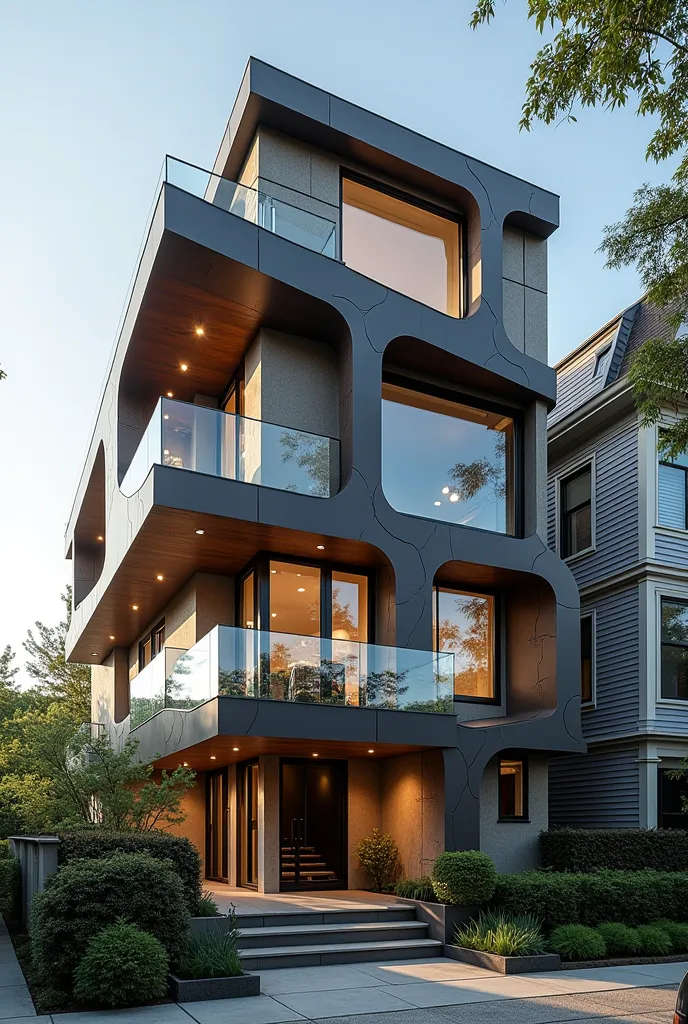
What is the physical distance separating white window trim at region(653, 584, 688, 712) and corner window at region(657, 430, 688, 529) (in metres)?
1.45

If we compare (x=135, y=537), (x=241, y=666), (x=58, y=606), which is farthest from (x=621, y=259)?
(x=58, y=606)

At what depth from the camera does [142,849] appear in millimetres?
11969

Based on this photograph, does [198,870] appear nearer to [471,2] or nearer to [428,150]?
[471,2]

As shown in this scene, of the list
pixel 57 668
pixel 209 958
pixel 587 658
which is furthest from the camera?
pixel 57 668

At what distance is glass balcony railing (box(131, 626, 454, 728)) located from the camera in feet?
49.5

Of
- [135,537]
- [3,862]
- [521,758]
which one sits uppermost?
[135,537]

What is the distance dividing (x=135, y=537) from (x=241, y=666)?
3.90 meters

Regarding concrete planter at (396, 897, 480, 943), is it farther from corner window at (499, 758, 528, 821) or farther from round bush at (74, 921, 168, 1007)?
round bush at (74, 921, 168, 1007)

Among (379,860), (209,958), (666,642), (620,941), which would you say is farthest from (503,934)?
(666,642)

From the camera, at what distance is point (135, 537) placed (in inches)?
693

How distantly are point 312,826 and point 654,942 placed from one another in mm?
6137

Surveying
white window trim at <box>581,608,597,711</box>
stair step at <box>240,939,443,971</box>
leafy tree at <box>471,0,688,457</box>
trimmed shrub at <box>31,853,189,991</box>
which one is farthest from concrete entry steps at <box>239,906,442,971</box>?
leafy tree at <box>471,0,688,457</box>

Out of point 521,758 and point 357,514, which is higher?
point 357,514

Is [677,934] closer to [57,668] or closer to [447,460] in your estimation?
[447,460]
